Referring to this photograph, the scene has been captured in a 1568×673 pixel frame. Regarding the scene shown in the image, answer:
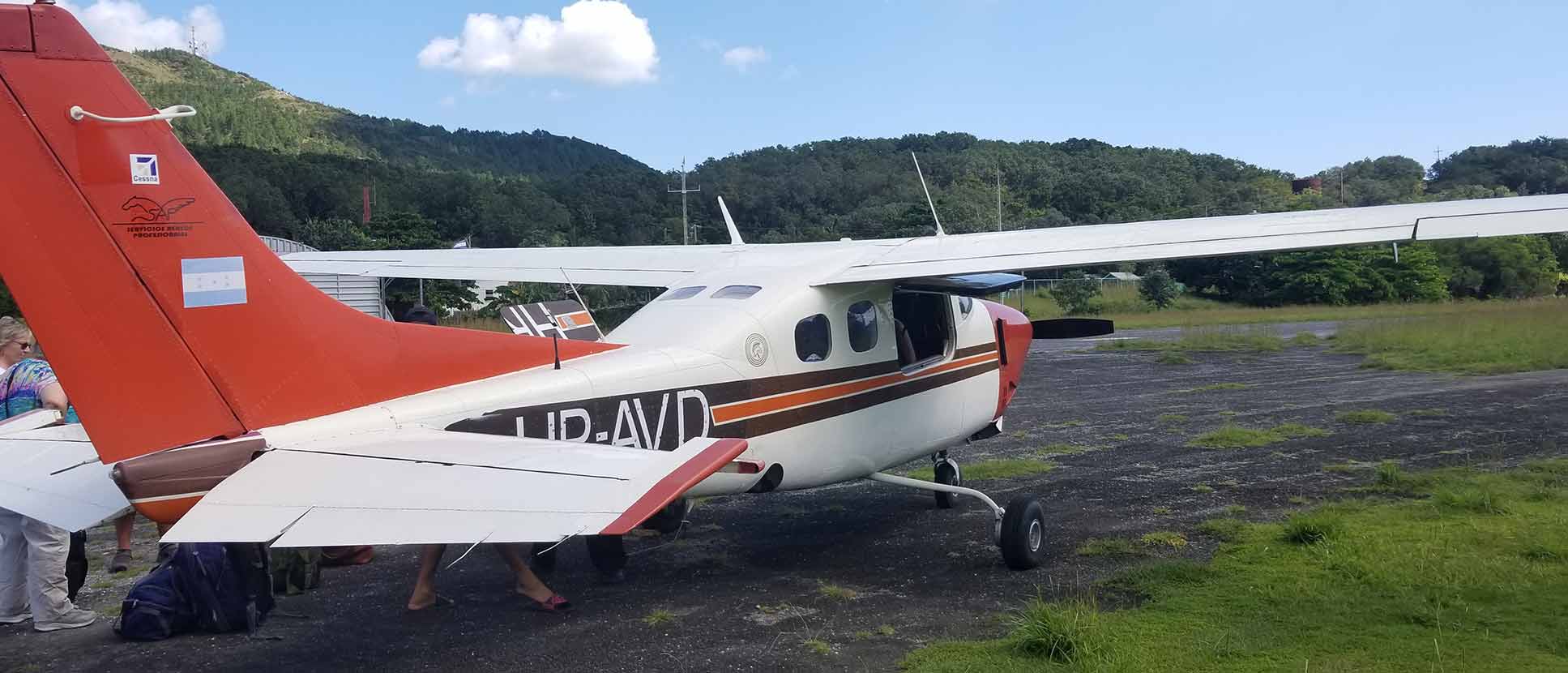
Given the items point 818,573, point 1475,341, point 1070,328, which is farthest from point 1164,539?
point 1475,341

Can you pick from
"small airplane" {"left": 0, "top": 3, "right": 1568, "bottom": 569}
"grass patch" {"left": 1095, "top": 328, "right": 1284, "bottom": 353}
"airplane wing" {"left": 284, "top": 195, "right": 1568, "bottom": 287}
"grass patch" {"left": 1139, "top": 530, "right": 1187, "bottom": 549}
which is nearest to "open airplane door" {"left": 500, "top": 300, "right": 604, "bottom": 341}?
"small airplane" {"left": 0, "top": 3, "right": 1568, "bottom": 569}

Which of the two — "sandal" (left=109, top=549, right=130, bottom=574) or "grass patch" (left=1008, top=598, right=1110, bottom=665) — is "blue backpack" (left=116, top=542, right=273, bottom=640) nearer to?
"sandal" (left=109, top=549, right=130, bottom=574)

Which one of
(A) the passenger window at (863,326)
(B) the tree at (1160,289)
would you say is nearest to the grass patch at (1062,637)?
(A) the passenger window at (863,326)

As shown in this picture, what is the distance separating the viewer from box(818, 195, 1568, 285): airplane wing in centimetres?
593

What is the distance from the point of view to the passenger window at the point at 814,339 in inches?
255

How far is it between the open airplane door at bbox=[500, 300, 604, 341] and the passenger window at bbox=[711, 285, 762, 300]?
788 millimetres

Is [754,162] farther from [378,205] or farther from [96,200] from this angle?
[96,200]

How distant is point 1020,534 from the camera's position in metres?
6.48

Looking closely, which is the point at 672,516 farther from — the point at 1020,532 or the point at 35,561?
the point at 35,561

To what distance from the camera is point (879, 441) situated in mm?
7090

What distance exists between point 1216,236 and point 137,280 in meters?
6.03

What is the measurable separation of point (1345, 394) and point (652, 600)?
12121 mm

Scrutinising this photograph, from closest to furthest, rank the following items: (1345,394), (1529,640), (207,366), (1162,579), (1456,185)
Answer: (207,366) < (1529,640) < (1162,579) < (1345,394) < (1456,185)

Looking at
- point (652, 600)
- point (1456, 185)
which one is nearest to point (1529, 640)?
point (652, 600)
